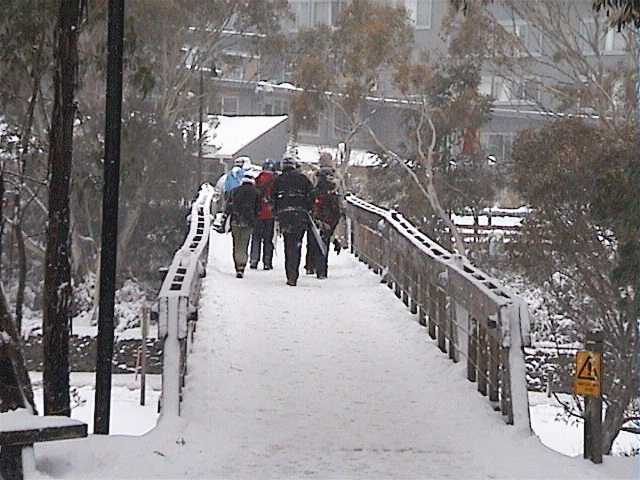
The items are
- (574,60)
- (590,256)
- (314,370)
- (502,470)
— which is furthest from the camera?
(574,60)

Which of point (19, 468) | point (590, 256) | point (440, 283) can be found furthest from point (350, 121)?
point (19, 468)

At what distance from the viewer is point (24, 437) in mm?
6188

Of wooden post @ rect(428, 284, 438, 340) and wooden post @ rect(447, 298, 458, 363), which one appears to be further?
wooden post @ rect(428, 284, 438, 340)

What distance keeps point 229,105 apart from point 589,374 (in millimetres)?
29658

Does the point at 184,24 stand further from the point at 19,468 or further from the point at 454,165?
the point at 19,468

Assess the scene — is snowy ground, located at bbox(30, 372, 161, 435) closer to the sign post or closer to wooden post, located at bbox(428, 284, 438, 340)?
wooden post, located at bbox(428, 284, 438, 340)

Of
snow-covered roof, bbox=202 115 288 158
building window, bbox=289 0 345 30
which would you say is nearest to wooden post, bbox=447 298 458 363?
building window, bbox=289 0 345 30

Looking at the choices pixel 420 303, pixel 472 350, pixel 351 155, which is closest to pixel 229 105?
pixel 351 155

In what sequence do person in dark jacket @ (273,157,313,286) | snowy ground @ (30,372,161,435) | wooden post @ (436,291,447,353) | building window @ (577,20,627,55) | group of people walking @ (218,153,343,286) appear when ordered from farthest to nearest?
building window @ (577,20,627,55) → snowy ground @ (30,372,161,435) → group of people walking @ (218,153,343,286) → person in dark jacket @ (273,157,313,286) → wooden post @ (436,291,447,353)

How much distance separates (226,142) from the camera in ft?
116

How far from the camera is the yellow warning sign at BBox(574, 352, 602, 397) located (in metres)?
7.21

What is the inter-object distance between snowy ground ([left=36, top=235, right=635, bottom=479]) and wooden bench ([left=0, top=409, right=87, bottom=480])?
355 millimetres

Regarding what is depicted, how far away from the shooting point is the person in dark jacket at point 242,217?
50.0 ft

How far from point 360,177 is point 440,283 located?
24.4 metres
